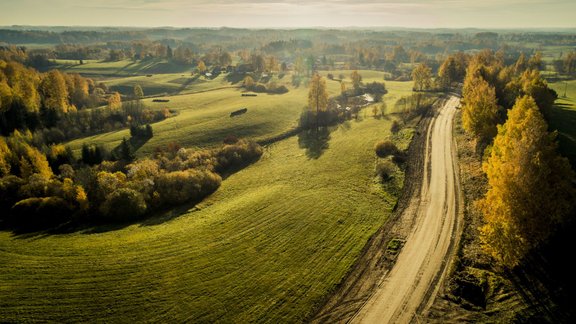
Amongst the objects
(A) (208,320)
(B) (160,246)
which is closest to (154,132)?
(B) (160,246)

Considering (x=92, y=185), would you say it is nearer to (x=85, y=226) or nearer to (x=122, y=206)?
(x=122, y=206)

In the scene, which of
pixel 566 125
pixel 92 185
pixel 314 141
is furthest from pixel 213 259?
pixel 566 125

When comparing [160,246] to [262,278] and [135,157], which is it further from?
[135,157]

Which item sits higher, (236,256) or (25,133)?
(25,133)

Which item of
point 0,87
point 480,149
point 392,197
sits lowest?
point 392,197

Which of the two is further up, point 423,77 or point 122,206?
point 423,77

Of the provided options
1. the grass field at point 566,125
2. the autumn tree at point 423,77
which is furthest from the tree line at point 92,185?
the autumn tree at point 423,77

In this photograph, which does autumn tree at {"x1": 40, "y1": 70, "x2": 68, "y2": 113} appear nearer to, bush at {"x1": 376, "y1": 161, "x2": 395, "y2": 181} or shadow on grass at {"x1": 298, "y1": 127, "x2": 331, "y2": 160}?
shadow on grass at {"x1": 298, "y1": 127, "x2": 331, "y2": 160}
